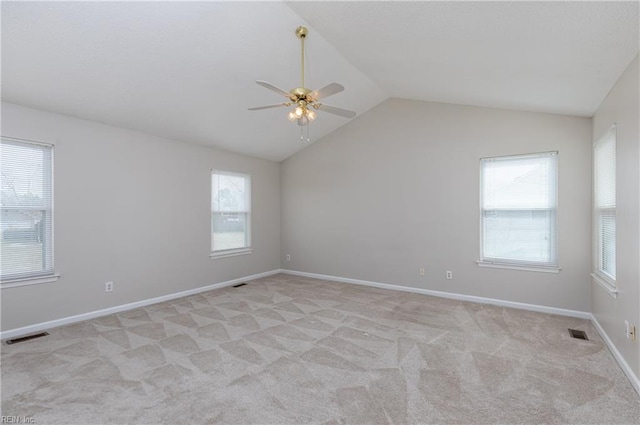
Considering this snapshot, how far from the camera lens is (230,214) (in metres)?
5.89

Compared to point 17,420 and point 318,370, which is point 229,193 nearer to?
point 318,370

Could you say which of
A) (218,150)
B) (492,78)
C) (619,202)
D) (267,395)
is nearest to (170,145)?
(218,150)

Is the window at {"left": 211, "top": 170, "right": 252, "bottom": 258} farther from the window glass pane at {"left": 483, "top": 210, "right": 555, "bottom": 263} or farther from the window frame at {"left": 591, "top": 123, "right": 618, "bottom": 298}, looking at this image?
the window frame at {"left": 591, "top": 123, "right": 618, "bottom": 298}

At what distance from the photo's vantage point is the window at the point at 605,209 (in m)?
2.99

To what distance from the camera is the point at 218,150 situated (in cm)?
558

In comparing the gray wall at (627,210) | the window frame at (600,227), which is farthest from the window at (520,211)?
the gray wall at (627,210)

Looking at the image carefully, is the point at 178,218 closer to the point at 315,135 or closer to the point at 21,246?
the point at 21,246

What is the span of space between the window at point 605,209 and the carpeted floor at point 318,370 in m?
0.73

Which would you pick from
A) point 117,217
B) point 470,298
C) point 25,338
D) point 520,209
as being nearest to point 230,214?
point 117,217

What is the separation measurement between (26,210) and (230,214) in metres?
2.90

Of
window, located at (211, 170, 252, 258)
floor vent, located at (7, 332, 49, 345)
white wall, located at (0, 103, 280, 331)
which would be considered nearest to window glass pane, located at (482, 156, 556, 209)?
window, located at (211, 170, 252, 258)

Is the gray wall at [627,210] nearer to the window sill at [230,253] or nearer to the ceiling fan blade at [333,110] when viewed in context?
the ceiling fan blade at [333,110]

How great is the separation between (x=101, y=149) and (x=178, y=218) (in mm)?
1433

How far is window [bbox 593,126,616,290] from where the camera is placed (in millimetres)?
2992
